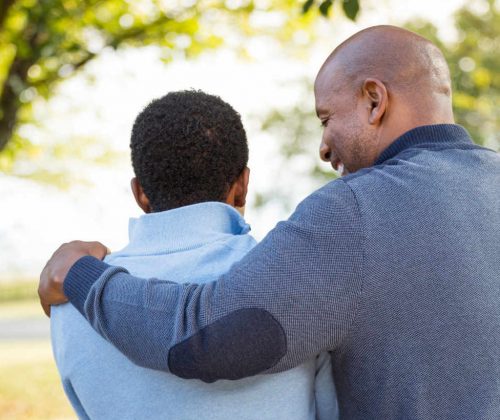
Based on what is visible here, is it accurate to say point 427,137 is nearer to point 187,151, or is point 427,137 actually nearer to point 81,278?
point 187,151

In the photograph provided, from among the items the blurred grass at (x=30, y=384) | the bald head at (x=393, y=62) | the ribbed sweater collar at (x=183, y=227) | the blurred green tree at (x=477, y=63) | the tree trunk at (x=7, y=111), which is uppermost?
the bald head at (x=393, y=62)

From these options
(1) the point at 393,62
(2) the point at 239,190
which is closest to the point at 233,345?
(2) the point at 239,190

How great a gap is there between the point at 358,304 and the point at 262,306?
8.6 inches

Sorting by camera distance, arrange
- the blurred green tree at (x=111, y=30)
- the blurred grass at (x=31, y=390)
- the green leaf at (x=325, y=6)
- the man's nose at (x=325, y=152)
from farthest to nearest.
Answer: the blurred grass at (x=31, y=390)
the blurred green tree at (x=111, y=30)
the green leaf at (x=325, y=6)
the man's nose at (x=325, y=152)

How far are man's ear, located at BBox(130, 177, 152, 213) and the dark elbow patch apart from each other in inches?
18.9

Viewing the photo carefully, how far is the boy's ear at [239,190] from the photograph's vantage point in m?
2.16

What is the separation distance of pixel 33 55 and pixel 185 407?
571cm

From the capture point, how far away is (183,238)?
2.05m

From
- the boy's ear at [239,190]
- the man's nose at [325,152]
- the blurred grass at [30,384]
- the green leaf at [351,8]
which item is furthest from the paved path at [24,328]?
the boy's ear at [239,190]

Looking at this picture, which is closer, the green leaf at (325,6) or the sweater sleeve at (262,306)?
the sweater sleeve at (262,306)

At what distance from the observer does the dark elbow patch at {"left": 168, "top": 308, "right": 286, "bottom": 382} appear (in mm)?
1814

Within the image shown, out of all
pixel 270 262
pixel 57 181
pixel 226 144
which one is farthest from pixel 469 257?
pixel 57 181

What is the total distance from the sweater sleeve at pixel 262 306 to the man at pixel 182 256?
121mm

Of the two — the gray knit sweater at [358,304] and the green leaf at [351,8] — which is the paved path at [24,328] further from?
the gray knit sweater at [358,304]
